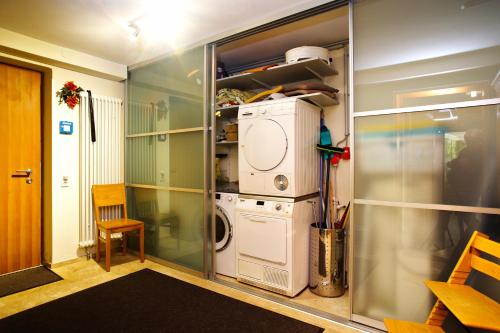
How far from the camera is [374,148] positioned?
210 centimetres

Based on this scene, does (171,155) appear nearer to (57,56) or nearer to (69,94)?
(69,94)

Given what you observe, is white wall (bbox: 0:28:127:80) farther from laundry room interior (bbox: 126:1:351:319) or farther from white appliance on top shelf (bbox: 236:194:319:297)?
white appliance on top shelf (bbox: 236:194:319:297)

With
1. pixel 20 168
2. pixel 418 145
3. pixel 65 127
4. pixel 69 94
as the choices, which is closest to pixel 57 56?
pixel 69 94

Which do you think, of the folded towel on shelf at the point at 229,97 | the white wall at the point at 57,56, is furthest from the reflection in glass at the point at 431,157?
the white wall at the point at 57,56

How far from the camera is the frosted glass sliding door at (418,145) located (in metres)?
1.70

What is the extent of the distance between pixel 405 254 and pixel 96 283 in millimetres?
2881

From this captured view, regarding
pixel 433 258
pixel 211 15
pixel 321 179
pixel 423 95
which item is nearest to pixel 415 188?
pixel 433 258

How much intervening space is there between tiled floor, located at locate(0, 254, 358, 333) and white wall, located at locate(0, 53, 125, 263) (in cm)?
27

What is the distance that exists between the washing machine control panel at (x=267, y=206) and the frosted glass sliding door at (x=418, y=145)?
2.04 feet

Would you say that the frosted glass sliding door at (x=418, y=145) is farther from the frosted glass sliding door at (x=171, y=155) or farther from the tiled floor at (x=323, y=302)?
the frosted glass sliding door at (x=171, y=155)

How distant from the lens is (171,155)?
11.3 feet

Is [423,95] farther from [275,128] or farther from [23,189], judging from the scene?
[23,189]

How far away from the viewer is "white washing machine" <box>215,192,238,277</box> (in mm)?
3062

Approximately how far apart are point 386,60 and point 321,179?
4.50ft
